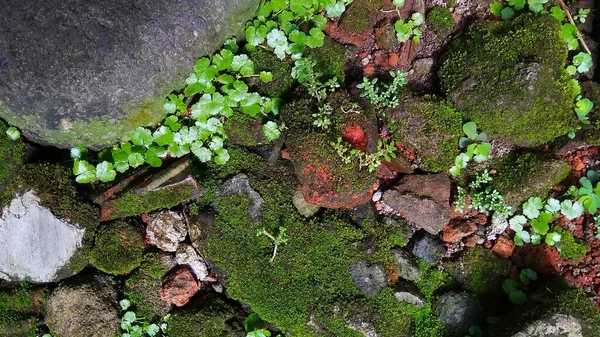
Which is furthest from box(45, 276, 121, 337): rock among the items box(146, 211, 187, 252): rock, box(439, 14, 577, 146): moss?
box(439, 14, 577, 146): moss

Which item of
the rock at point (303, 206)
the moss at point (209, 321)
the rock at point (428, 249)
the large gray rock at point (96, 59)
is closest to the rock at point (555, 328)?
the rock at point (428, 249)

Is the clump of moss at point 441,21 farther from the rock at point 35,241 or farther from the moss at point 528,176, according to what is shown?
the rock at point 35,241

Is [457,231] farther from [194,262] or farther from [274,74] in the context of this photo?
[194,262]

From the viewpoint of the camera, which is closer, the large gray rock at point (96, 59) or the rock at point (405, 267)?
the large gray rock at point (96, 59)

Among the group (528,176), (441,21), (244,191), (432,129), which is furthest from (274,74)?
(528,176)

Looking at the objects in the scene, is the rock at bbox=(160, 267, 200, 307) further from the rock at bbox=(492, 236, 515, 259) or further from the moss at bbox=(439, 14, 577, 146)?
the moss at bbox=(439, 14, 577, 146)

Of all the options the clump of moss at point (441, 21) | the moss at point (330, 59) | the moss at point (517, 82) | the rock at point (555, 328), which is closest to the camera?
the rock at point (555, 328)
